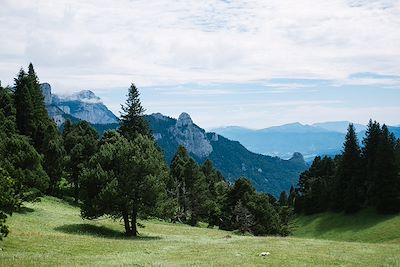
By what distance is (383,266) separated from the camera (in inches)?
1145

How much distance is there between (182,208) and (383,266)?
231ft

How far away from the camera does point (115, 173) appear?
49750mm

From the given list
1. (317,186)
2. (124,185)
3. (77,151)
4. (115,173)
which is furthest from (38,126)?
(317,186)

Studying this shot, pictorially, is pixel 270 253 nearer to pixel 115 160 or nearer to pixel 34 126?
pixel 115 160

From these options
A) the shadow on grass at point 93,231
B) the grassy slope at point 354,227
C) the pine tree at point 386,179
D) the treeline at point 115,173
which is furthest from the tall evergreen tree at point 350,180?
the shadow on grass at point 93,231

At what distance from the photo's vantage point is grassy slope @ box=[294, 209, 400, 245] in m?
74.0

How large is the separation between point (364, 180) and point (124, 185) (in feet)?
217

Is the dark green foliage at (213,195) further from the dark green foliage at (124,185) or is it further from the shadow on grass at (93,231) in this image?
the dark green foliage at (124,185)

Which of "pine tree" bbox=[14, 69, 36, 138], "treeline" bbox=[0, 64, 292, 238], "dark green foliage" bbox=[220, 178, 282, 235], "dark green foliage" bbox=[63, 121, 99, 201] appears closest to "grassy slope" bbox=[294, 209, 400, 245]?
"treeline" bbox=[0, 64, 292, 238]

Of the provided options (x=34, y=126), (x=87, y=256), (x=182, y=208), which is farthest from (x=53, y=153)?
(x=87, y=256)

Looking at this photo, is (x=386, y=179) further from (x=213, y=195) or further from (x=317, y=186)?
(x=213, y=195)

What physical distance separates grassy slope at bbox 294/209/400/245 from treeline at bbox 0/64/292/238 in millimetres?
6768

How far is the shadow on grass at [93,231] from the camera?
151ft

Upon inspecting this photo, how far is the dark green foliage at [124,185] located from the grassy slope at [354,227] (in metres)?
38.2
